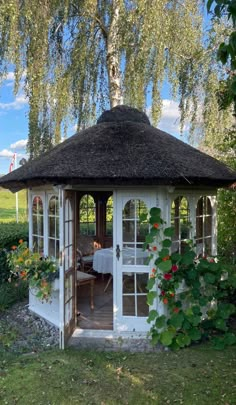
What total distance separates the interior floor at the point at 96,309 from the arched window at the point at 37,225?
1.33 meters

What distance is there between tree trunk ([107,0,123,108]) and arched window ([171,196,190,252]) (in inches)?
171

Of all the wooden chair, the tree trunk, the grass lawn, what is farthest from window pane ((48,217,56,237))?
the tree trunk

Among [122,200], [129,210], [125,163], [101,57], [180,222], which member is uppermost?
[101,57]

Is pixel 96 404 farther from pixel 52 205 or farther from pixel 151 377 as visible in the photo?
pixel 52 205

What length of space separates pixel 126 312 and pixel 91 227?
4928mm

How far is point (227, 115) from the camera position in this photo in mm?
9133

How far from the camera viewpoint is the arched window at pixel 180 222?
574 cm

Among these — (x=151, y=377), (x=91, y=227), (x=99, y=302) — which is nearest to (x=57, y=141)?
(x=91, y=227)

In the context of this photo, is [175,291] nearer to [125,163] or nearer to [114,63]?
[125,163]

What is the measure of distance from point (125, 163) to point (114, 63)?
486cm

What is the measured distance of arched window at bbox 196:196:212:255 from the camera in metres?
6.28

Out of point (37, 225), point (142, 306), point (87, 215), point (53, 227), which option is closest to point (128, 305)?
point (142, 306)

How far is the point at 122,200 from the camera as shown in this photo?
5461mm

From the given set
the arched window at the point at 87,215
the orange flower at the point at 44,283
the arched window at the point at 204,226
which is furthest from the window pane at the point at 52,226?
the arched window at the point at 87,215
